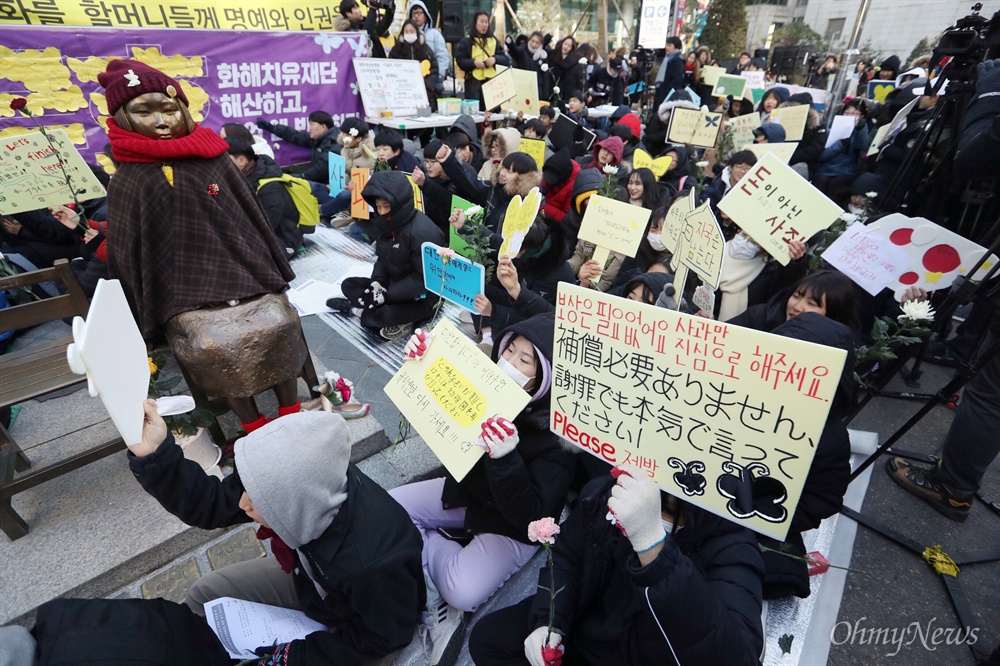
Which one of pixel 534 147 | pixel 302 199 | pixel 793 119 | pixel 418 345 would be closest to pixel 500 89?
pixel 534 147

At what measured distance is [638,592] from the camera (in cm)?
130

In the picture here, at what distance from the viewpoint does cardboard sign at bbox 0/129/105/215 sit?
323cm

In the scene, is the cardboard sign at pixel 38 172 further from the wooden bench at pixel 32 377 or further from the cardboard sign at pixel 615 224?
the cardboard sign at pixel 615 224

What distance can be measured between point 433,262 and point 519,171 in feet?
4.68

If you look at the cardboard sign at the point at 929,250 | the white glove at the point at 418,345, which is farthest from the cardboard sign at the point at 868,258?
the white glove at the point at 418,345

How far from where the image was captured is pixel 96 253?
315cm

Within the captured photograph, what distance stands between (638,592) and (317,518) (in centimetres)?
98

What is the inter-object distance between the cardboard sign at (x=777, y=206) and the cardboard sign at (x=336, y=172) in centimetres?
478

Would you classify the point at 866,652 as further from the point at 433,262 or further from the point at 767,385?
the point at 433,262

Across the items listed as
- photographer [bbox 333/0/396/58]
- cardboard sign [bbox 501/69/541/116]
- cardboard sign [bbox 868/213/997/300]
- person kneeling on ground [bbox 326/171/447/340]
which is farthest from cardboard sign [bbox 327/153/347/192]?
cardboard sign [bbox 868/213/997/300]

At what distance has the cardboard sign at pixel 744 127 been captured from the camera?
6.09 metres

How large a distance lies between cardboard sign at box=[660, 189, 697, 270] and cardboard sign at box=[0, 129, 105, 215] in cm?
405

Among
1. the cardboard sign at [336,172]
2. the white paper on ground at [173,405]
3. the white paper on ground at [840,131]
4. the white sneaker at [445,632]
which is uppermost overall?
the white paper on ground at [840,131]

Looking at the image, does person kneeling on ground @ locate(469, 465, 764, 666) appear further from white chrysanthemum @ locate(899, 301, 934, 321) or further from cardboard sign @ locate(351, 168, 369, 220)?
cardboard sign @ locate(351, 168, 369, 220)
